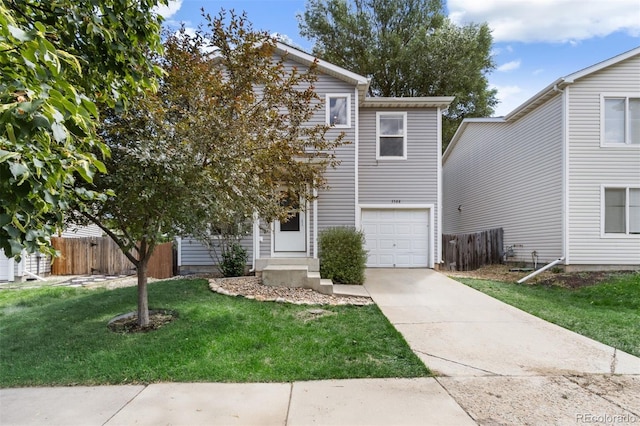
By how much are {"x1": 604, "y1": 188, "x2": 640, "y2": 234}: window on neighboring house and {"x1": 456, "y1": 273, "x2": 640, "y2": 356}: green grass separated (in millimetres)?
1521

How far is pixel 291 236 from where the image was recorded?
11.4 metres

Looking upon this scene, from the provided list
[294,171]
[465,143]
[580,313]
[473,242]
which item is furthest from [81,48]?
[465,143]

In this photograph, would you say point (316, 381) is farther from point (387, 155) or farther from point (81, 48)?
point (387, 155)

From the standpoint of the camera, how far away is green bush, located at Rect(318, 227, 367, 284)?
9328 mm

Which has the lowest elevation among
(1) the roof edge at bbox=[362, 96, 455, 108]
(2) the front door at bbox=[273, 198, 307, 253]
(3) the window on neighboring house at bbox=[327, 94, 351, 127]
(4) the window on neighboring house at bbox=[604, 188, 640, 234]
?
(2) the front door at bbox=[273, 198, 307, 253]

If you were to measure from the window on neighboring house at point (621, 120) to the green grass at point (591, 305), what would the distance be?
401cm

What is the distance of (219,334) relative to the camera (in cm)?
533

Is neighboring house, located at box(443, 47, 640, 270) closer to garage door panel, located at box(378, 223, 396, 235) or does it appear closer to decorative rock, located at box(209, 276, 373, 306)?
garage door panel, located at box(378, 223, 396, 235)

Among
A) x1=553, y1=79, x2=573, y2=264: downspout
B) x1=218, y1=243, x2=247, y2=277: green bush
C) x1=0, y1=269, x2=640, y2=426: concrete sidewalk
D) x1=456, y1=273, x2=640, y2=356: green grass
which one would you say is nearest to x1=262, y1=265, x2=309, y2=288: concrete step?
x1=218, y1=243, x2=247, y2=277: green bush

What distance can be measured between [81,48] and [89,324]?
4.52m

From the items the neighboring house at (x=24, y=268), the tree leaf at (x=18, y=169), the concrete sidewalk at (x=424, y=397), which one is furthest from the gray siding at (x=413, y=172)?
the tree leaf at (x=18, y=169)

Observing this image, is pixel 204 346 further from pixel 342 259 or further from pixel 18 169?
pixel 342 259

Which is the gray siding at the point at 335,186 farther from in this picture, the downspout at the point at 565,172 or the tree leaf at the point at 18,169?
the tree leaf at the point at 18,169

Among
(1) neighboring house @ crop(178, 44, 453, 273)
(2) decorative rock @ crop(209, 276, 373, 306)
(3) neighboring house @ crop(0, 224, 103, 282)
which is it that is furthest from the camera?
(1) neighboring house @ crop(178, 44, 453, 273)
